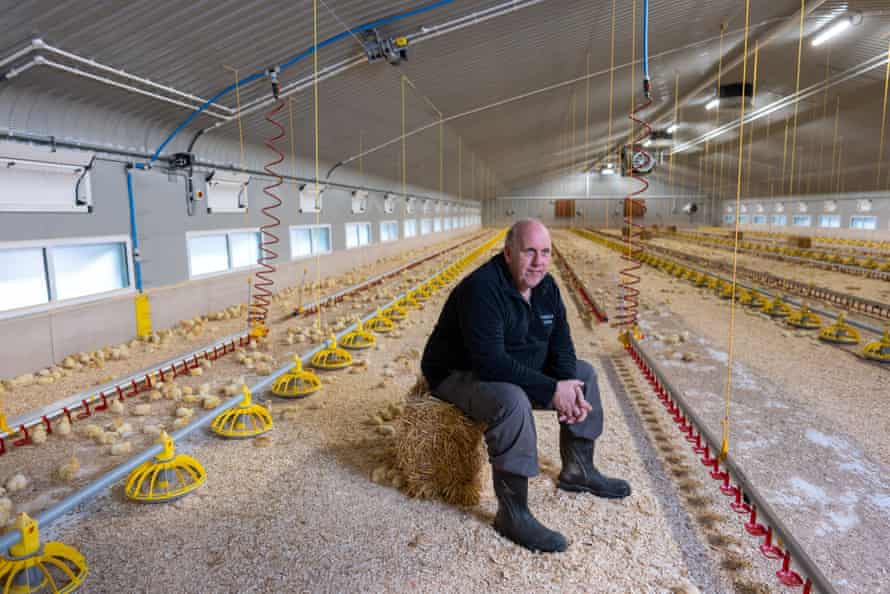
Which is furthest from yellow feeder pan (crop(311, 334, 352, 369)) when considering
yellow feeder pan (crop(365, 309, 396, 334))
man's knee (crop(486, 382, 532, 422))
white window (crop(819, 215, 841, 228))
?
white window (crop(819, 215, 841, 228))

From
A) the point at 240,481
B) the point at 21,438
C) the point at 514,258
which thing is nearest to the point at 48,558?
the point at 240,481

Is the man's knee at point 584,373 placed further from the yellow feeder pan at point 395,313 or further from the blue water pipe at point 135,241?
the blue water pipe at point 135,241

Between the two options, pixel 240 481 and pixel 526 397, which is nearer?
pixel 526 397

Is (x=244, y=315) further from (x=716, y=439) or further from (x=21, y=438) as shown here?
(x=716, y=439)

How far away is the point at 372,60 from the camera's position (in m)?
6.57

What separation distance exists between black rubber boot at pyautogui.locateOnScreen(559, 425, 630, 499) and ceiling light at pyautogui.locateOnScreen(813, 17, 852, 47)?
406 inches

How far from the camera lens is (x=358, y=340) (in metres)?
6.01

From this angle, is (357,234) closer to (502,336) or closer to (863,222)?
(502,336)

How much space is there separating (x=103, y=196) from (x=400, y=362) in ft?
13.3

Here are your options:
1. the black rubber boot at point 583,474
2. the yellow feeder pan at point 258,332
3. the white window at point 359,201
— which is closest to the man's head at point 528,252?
the black rubber boot at point 583,474

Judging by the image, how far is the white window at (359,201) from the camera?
1400 centimetres

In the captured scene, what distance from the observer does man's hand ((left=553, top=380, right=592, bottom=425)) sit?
229 cm

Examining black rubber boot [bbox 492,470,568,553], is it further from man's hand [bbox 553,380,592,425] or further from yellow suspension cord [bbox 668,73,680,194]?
yellow suspension cord [bbox 668,73,680,194]

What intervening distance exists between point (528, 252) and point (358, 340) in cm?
398
